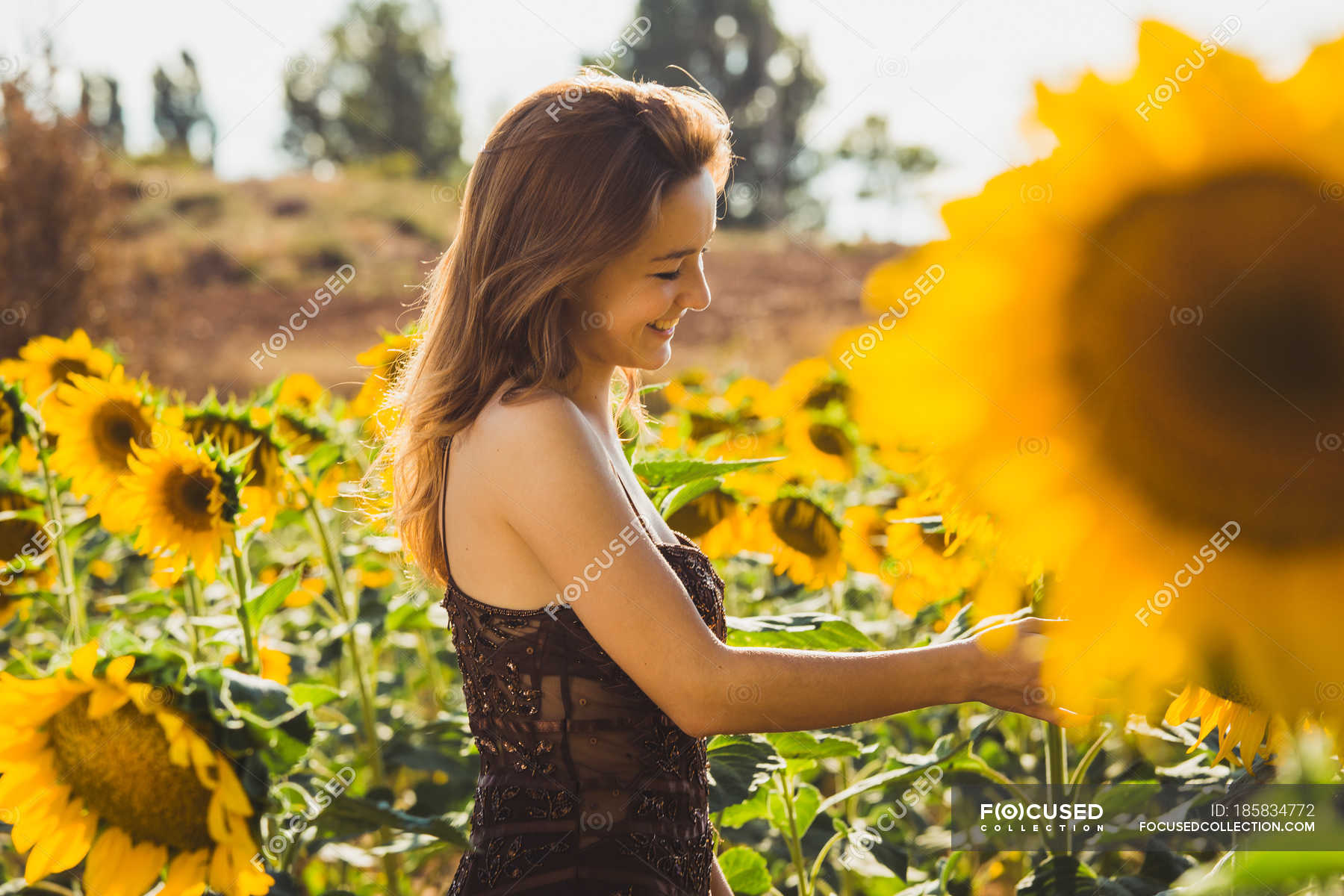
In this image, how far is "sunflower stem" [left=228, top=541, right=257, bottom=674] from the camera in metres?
1.79

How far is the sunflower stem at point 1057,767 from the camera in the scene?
161 cm

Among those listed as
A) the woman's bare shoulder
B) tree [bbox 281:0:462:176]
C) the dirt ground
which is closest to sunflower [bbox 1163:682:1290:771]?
the woman's bare shoulder

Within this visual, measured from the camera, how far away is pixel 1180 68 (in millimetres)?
679

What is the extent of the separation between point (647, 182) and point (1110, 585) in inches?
36.6

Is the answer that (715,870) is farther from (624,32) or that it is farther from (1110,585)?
(624,32)

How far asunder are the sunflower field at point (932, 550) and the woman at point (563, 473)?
0.18 meters

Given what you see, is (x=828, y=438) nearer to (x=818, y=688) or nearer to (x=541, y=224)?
(x=541, y=224)

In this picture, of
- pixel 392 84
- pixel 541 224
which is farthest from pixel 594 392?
pixel 392 84

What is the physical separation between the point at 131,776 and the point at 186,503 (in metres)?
0.61

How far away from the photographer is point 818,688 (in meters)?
1.15

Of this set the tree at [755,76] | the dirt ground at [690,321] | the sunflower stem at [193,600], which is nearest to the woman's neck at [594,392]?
the sunflower stem at [193,600]

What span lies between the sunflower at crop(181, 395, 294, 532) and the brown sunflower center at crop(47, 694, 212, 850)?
63 cm

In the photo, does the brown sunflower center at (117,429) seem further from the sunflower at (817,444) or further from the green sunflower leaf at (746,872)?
the sunflower at (817,444)

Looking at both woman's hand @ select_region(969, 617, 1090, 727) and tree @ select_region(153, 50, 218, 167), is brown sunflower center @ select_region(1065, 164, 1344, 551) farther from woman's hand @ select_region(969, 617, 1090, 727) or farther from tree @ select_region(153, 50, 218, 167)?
tree @ select_region(153, 50, 218, 167)
